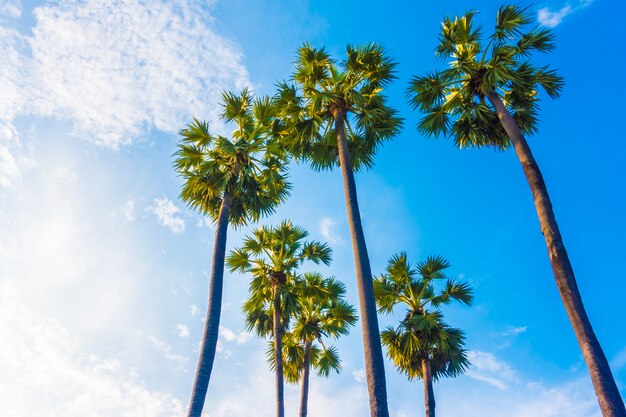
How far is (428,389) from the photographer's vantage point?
16.5 meters

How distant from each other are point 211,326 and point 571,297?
821 centimetres

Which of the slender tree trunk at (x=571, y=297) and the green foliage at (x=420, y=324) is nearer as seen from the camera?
the slender tree trunk at (x=571, y=297)

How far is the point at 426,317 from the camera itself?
17125 mm

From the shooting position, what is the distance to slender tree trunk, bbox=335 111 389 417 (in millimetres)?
8680

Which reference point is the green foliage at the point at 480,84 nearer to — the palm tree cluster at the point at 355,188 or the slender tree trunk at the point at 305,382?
the palm tree cluster at the point at 355,188

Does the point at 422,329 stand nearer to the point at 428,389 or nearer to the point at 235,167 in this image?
the point at 428,389

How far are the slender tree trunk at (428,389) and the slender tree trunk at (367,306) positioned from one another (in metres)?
8.71

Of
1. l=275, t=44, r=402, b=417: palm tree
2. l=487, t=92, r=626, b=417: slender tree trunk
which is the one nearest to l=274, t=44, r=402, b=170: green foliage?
l=275, t=44, r=402, b=417: palm tree

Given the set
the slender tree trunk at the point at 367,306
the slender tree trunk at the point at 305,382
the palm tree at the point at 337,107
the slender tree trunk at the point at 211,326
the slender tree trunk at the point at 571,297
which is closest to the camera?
the slender tree trunk at the point at 571,297

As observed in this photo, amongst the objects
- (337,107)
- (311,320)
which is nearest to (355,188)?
(337,107)

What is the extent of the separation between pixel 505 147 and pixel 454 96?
8.28ft

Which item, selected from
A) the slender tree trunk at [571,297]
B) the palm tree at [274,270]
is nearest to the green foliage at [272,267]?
the palm tree at [274,270]

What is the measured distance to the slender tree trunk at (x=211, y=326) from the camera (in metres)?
9.68

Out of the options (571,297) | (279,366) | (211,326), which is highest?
(279,366)
